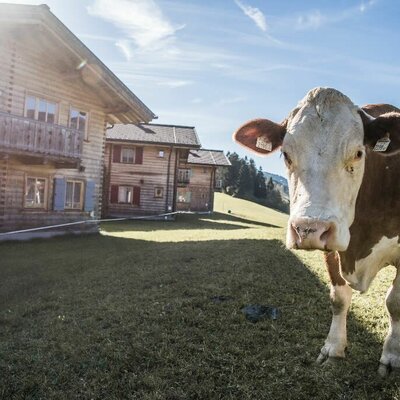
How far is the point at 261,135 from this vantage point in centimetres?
413

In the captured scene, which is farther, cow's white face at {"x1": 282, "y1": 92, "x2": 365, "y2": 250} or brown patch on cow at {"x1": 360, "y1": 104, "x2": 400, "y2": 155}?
brown patch on cow at {"x1": 360, "y1": 104, "x2": 400, "y2": 155}

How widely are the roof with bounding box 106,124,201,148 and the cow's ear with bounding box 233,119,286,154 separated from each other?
90.6 ft

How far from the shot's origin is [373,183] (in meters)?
4.11

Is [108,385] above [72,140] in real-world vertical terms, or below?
below

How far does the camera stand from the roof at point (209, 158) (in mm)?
43719

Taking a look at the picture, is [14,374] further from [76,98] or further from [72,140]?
[76,98]

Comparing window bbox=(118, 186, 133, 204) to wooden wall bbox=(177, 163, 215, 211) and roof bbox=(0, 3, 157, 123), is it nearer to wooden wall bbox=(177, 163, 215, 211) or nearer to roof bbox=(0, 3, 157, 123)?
roof bbox=(0, 3, 157, 123)

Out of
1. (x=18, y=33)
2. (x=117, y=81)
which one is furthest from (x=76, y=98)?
(x=18, y=33)

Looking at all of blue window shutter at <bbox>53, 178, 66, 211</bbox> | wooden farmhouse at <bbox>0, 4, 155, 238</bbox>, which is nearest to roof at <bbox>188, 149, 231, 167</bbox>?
wooden farmhouse at <bbox>0, 4, 155, 238</bbox>

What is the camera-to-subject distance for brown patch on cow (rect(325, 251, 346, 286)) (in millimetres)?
4445

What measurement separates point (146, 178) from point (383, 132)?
2932 centimetres

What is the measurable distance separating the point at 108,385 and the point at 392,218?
10.6ft

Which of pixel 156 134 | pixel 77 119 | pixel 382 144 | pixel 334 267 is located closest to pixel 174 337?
pixel 334 267

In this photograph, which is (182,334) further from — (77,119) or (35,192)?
(77,119)
